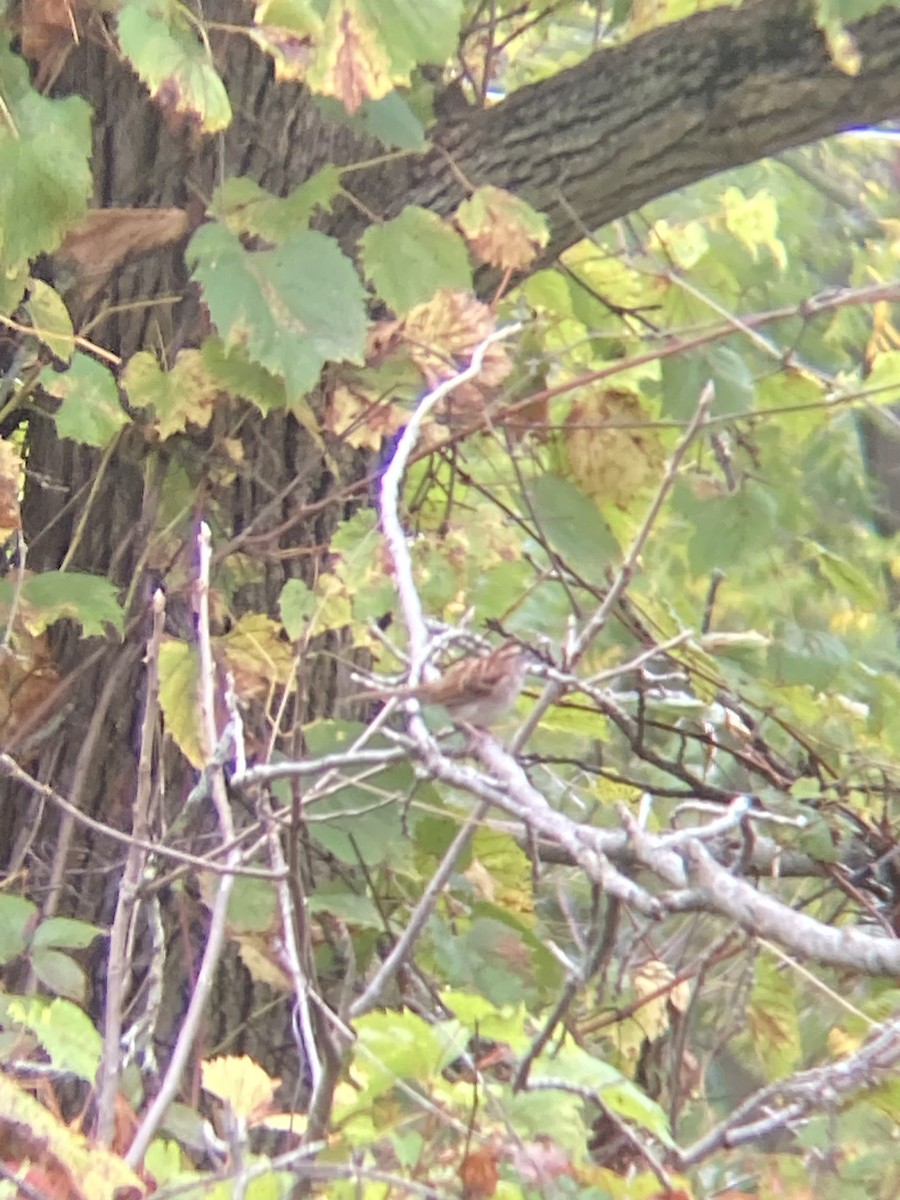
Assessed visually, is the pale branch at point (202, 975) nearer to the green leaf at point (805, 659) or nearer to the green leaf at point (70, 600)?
the green leaf at point (70, 600)

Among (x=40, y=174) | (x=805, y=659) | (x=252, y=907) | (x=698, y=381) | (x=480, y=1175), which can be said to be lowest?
(x=805, y=659)

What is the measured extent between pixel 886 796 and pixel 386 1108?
767 millimetres

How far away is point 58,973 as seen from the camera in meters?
1.21

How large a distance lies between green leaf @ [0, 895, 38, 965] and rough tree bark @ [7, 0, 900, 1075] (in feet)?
0.69

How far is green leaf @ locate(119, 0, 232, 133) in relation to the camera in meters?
1.22

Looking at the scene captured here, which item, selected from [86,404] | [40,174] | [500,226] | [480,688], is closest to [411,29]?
[500,226]

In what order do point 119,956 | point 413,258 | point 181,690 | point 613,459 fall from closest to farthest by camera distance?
point 119,956 < point 181,690 < point 413,258 < point 613,459

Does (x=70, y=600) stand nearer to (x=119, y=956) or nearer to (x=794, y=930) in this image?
(x=119, y=956)

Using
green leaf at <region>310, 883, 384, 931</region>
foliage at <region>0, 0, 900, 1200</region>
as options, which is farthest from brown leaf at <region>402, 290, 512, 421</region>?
green leaf at <region>310, 883, 384, 931</region>

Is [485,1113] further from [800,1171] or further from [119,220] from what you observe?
[119,220]

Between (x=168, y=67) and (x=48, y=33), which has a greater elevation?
(x=48, y=33)

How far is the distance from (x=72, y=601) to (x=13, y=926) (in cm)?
36

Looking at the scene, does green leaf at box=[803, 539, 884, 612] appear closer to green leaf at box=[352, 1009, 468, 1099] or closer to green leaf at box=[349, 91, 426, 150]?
green leaf at box=[349, 91, 426, 150]

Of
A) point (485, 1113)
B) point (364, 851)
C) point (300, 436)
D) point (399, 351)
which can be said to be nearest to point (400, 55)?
point (399, 351)
